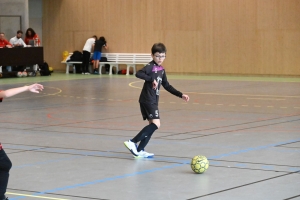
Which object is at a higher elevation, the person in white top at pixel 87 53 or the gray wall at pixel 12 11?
the gray wall at pixel 12 11

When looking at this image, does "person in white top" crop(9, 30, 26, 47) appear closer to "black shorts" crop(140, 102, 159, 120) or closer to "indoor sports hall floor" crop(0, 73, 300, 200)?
"indoor sports hall floor" crop(0, 73, 300, 200)

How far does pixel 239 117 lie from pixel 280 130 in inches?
92.5

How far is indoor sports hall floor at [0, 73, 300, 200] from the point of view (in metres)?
7.89

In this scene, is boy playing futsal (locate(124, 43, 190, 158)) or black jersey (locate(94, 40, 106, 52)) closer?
boy playing futsal (locate(124, 43, 190, 158))

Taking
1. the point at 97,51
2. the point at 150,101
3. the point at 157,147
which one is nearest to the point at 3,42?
the point at 97,51

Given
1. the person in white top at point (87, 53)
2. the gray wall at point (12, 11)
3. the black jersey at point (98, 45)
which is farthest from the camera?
the person in white top at point (87, 53)

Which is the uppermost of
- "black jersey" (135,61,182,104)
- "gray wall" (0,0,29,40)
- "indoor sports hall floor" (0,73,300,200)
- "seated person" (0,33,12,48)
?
"gray wall" (0,0,29,40)

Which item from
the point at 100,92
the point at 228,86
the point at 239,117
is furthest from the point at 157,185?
the point at 228,86

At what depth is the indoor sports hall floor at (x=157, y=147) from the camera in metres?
7.89

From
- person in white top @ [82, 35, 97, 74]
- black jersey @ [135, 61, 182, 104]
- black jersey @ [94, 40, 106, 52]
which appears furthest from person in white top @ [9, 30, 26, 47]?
black jersey @ [135, 61, 182, 104]

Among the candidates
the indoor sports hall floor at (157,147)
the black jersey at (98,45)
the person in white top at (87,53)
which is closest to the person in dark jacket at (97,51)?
the black jersey at (98,45)

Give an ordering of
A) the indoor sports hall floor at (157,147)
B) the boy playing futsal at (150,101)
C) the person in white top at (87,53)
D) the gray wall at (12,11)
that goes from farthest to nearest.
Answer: the person in white top at (87,53) → the gray wall at (12,11) → the boy playing futsal at (150,101) → the indoor sports hall floor at (157,147)

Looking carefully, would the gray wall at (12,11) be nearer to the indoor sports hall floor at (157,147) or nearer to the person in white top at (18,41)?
the person in white top at (18,41)

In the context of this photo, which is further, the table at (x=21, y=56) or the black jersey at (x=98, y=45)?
the black jersey at (x=98, y=45)
